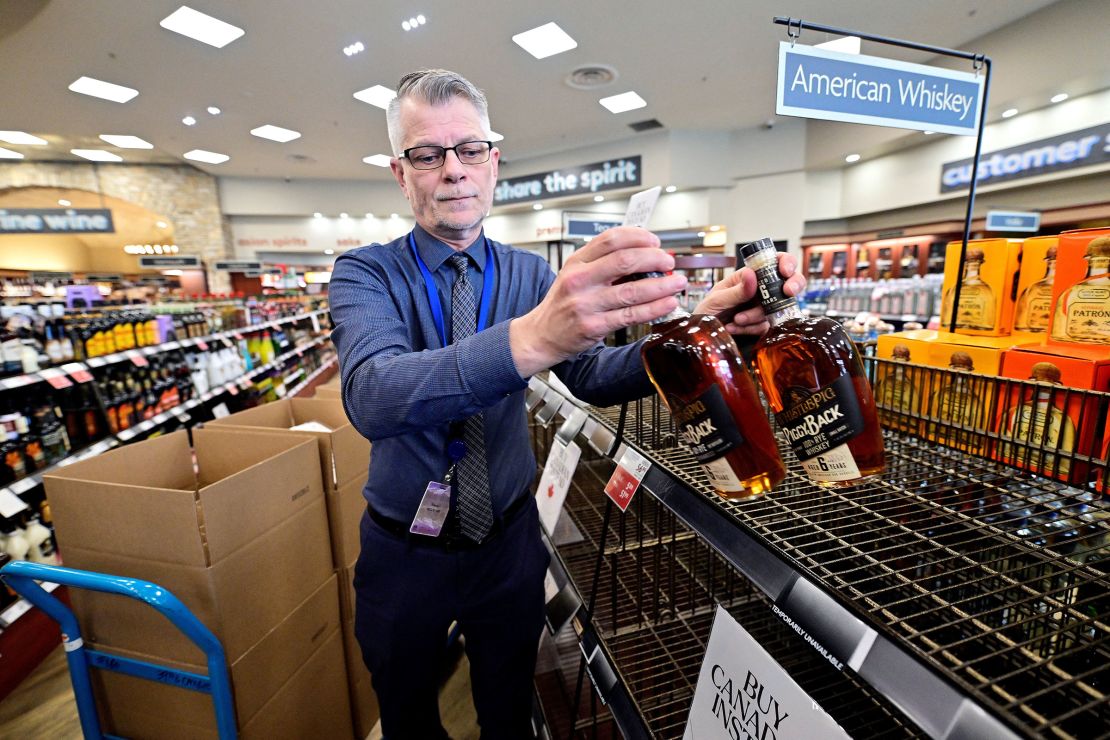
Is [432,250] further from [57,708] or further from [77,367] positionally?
[77,367]

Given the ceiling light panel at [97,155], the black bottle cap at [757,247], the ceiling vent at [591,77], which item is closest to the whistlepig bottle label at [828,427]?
the black bottle cap at [757,247]

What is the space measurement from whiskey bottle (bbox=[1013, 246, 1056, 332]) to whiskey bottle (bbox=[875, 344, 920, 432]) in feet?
0.63

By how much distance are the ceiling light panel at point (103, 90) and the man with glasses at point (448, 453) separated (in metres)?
7.99

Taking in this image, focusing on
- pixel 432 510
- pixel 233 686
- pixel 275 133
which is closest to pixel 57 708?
pixel 233 686

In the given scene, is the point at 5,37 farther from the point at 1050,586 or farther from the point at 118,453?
the point at 1050,586

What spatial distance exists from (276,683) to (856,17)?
6956 millimetres

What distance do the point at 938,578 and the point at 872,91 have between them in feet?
4.19

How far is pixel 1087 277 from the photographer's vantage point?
67cm

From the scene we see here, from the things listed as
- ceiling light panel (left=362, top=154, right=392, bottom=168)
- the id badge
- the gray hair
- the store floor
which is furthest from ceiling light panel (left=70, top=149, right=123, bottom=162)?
the id badge

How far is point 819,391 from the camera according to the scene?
53 centimetres

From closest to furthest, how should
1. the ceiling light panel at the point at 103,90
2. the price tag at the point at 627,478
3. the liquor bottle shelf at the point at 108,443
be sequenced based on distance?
the price tag at the point at 627,478 < the liquor bottle shelf at the point at 108,443 < the ceiling light panel at the point at 103,90

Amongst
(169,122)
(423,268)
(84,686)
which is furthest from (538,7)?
(169,122)

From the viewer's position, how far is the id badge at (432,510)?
40.1 inches

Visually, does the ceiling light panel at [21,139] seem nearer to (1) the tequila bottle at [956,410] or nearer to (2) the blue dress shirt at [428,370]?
(2) the blue dress shirt at [428,370]
